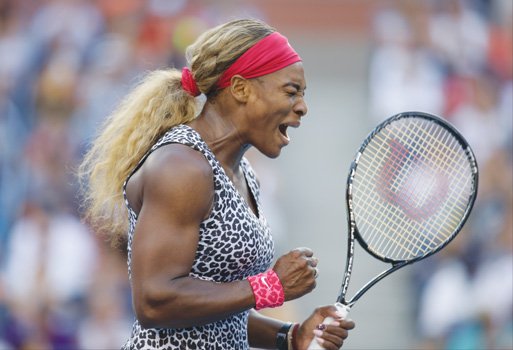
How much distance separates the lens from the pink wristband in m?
2.72

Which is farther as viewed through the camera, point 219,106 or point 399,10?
point 399,10

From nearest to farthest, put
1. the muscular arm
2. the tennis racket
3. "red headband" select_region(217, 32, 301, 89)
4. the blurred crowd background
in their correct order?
the muscular arm
"red headband" select_region(217, 32, 301, 89)
the tennis racket
the blurred crowd background

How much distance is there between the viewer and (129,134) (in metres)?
3.06

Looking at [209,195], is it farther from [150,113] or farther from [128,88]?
[128,88]

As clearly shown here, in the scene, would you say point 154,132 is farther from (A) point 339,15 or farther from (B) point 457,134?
(A) point 339,15

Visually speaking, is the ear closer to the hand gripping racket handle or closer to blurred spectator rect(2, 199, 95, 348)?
the hand gripping racket handle

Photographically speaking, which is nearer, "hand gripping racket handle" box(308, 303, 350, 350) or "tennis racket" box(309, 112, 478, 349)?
"hand gripping racket handle" box(308, 303, 350, 350)

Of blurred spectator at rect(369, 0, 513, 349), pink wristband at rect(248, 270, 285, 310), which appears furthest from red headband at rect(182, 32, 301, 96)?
blurred spectator at rect(369, 0, 513, 349)

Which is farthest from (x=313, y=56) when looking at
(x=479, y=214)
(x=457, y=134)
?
(x=457, y=134)

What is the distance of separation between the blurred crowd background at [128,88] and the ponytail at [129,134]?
255 cm

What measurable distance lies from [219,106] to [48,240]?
12.1 feet

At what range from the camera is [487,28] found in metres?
8.50

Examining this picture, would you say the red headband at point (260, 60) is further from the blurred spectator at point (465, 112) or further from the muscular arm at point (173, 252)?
the blurred spectator at point (465, 112)

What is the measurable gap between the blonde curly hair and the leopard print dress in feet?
0.48
